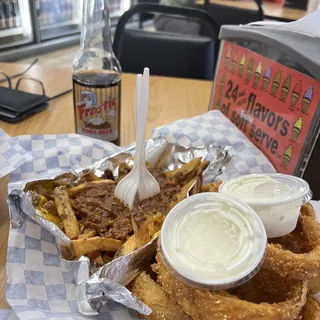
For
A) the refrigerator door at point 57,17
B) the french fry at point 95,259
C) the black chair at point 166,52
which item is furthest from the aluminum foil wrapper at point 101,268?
the refrigerator door at point 57,17

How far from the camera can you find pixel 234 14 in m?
2.53

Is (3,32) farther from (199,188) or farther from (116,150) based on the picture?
(199,188)

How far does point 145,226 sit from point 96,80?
52 cm

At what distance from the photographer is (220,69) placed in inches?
50.3

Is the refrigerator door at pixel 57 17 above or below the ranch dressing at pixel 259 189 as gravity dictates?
below

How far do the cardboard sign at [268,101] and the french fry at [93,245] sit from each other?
53 centimetres

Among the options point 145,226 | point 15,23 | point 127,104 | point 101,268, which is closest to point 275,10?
point 127,104

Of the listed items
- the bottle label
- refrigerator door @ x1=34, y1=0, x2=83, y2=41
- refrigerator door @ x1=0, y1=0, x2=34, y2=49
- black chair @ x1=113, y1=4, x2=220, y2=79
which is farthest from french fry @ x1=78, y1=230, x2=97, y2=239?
refrigerator door @ x1=34, y1=0, x2=83, y2=41

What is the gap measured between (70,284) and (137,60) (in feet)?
4.45

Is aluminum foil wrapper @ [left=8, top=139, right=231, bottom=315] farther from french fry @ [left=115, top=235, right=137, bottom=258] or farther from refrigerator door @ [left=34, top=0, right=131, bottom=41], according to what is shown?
refrigerator door @ [left=34, top=0, right=131, bottom=41]

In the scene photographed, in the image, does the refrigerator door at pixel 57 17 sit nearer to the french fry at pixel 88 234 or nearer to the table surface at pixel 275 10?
the table surface at pixel 275 10

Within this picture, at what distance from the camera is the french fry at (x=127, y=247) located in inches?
28.5

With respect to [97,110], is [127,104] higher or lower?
lower

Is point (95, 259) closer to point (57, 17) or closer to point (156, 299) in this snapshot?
point (156, 299)
